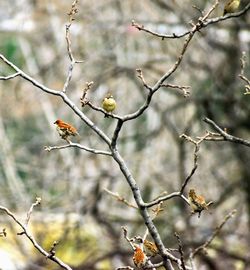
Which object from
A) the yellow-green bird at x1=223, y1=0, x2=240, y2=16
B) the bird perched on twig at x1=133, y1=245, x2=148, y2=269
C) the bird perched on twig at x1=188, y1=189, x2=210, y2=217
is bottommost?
the bird perched on twig at x1=133, y1=245, x2=148, y2=269

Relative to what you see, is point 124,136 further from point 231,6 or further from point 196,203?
point 196,203

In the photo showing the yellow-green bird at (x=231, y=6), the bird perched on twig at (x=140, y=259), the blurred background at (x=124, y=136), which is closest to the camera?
the bird perched on twig at (x=140, y=259)

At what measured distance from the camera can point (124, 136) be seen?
6551 mm

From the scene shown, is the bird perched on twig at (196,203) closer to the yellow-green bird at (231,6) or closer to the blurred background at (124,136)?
the yellow-green bird at (231,6)

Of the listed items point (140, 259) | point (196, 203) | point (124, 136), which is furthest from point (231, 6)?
point (124, 136)

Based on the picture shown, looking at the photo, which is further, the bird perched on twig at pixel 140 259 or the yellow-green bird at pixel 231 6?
the yellow-green bird at pixel 231 6

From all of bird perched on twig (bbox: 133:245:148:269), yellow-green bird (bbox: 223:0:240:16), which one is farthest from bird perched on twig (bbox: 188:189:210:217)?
yellow-green bird (bbox: 223:0:240:16)

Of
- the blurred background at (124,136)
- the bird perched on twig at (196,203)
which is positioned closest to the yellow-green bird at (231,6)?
the bird perched on twig at (196,203)

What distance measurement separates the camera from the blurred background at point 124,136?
5.16 m

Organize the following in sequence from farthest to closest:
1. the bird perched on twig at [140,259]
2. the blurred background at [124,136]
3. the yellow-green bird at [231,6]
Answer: the blurred background at [124,136], the yellow-green bird at [231,6], the bird perched on twig at [140,259]

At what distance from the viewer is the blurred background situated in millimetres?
5160

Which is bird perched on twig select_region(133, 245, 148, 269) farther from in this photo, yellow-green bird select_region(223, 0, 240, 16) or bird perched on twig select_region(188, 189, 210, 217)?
yellow-green bird select_region(223, 0, 240, 16)

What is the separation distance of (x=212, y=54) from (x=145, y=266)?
4552 millimetres

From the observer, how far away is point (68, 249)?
5.60m
